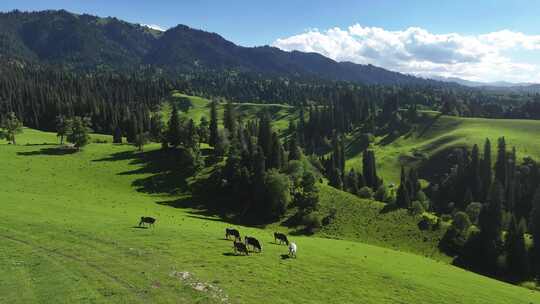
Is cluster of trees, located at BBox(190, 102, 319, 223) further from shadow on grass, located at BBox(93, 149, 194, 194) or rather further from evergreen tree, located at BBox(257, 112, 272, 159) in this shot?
shadow on grass, located at BBox(93, 149, 194, 194)

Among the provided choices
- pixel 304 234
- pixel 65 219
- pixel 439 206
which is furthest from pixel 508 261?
pixel 65 219

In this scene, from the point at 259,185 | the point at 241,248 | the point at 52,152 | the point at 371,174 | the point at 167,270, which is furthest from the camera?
the point at 371,174

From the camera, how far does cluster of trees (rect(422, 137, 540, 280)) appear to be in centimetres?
7610

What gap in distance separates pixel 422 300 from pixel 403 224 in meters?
52.3

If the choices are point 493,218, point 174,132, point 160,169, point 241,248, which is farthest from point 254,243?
point 174,132

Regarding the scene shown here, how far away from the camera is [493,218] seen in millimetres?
83562

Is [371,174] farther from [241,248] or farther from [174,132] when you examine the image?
[241,248]

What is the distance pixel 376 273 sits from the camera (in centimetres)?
3866

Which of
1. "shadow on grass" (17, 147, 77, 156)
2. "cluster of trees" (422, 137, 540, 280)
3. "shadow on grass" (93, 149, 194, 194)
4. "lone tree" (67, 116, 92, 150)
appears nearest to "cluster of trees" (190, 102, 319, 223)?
"shadow on grass" (93, 149, 194, 194)

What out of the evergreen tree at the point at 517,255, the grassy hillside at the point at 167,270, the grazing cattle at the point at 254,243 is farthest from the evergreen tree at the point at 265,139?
the grazing cattle at the point at 254,243

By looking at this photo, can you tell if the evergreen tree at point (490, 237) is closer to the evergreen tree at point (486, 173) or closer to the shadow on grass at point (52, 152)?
the evergreen tree at point (486, 173)

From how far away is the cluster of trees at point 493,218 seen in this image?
7610 centimetres

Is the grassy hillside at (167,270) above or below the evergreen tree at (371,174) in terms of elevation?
above

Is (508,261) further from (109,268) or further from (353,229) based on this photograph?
(109,268)
